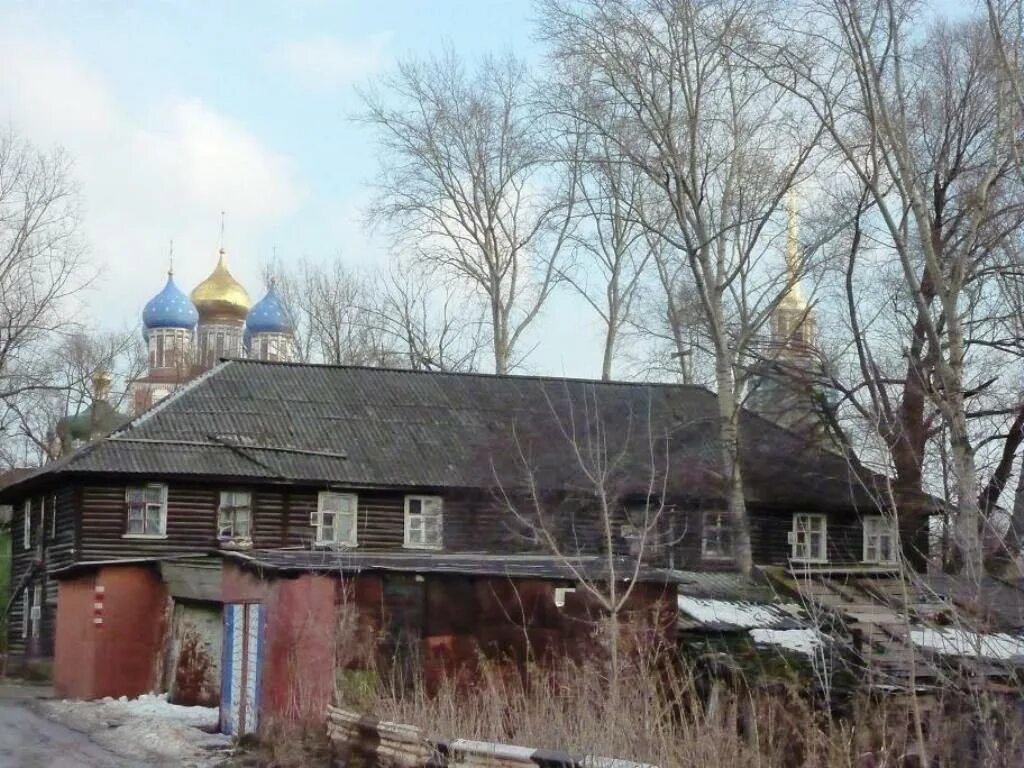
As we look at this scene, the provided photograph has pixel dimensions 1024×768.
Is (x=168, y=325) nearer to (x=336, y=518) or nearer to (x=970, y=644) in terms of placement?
(x=336, y=518)

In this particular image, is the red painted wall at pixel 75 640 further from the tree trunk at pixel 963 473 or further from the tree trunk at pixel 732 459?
the tree trunk at pixel 963 473

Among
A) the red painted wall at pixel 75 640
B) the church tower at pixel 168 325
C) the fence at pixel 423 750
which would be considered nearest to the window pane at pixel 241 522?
the red painted wall at pixel 75 640

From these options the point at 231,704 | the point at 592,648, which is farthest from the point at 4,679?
the point at 592,648

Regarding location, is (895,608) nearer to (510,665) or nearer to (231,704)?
(510,665)

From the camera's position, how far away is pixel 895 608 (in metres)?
16.5

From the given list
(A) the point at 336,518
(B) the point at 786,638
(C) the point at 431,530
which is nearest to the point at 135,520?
(A) the point at 336,518

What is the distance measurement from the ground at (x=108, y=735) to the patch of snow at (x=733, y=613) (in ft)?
26.3

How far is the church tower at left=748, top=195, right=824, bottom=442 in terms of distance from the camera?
31219 mm

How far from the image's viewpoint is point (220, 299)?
82.7 meters

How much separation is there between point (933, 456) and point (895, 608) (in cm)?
785

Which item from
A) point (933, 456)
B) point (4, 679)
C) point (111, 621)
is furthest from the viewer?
point (4, 679)

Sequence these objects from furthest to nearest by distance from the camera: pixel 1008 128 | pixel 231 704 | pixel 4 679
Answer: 1. pixel 4 679
2. pixel 1008 128
3. pixel 231 704

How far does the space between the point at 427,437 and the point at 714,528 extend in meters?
7.45

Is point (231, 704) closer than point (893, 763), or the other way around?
point (893, 763)
